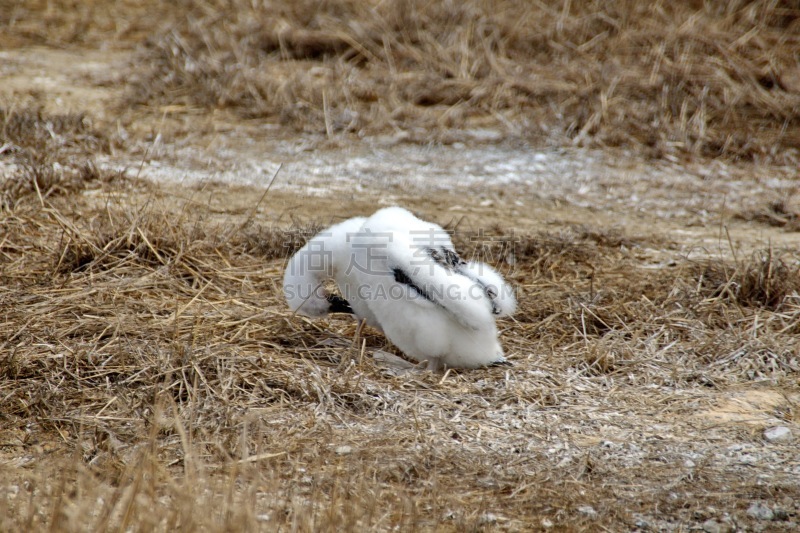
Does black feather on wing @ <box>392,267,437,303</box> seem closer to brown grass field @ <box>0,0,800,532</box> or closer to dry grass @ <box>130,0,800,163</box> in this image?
brown grass field @ <box>0,0,800,532</box>

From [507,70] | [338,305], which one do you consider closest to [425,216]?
[338,305]

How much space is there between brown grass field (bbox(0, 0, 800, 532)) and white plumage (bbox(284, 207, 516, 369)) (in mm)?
193

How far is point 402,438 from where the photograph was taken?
13.1 feet

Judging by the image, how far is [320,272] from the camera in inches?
188

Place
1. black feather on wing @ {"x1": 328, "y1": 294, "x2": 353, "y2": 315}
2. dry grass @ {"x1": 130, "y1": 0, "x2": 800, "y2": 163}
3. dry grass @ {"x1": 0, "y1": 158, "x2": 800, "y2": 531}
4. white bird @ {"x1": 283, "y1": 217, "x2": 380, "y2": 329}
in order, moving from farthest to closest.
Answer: dry grass @ {"x1": 130, "y1": 0, "x2": 800, "y2": 163} < black feather on wing @ {"x1": 328, "y1": 294, "x2": 353, "y2": 315} < white bird @ {"x1": 283, "y1": 217, "x2": 380, "y2": 329} < dry grass @ {"x1": 0, "y1": 158, "x2": 800, "y2": 531}

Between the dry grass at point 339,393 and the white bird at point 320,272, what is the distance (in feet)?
0.84

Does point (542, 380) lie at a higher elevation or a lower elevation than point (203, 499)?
lower

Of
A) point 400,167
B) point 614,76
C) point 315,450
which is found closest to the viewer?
point 315,450

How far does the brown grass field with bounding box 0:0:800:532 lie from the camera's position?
3615 mm

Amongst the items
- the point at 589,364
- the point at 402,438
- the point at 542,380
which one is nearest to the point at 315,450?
the point at 402,438

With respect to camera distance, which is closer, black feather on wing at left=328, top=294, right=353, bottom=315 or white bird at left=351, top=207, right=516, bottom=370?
white bird at left=351, top=207, right=516, bottom=370

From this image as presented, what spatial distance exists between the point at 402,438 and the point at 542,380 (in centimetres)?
98

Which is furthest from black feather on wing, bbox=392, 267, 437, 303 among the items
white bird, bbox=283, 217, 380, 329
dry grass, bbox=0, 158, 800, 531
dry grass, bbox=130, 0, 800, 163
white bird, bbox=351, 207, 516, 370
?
dry grass, bbox=130, 0, 800, 163

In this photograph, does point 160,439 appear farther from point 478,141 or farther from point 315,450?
point 478,141
